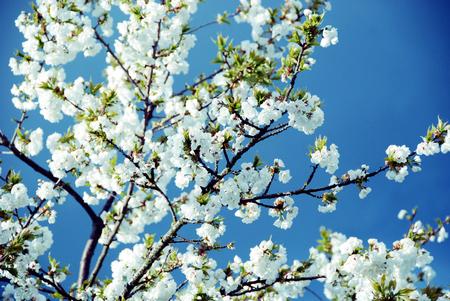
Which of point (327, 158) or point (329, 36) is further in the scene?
point (327, 158)

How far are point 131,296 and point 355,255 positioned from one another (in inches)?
126

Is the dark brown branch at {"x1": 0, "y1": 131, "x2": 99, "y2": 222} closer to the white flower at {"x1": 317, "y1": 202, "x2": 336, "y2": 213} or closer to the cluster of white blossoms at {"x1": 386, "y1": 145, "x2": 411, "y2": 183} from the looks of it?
the white flower at {"x1": 317, "y1": 202, "x2": 336, "y2": 213}

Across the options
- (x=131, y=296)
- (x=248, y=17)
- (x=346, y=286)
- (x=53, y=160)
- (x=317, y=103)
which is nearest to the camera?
(x=317, y=103)

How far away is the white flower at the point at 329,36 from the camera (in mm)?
3862

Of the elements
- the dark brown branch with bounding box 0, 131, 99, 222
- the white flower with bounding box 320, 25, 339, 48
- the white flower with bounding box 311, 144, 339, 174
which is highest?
the dark brown branch with bounding box 0, 131, 99, 222

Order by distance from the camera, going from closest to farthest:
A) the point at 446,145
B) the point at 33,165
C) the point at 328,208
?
the point at 446,145
the point at 328,208
the point at 33,165

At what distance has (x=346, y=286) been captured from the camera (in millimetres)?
4832

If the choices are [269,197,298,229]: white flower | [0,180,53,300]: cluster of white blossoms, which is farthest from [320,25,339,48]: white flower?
[0,180,53,300]: cluster of white blossoms

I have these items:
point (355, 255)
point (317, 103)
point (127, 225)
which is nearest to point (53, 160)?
point (127, 225)

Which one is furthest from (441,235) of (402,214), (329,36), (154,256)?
(154,256)

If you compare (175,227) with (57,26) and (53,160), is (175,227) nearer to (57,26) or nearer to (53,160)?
(53,160)

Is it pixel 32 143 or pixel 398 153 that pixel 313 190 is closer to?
pixel 398 153

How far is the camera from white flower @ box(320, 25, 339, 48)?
3.86 meters

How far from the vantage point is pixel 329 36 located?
392 cm
